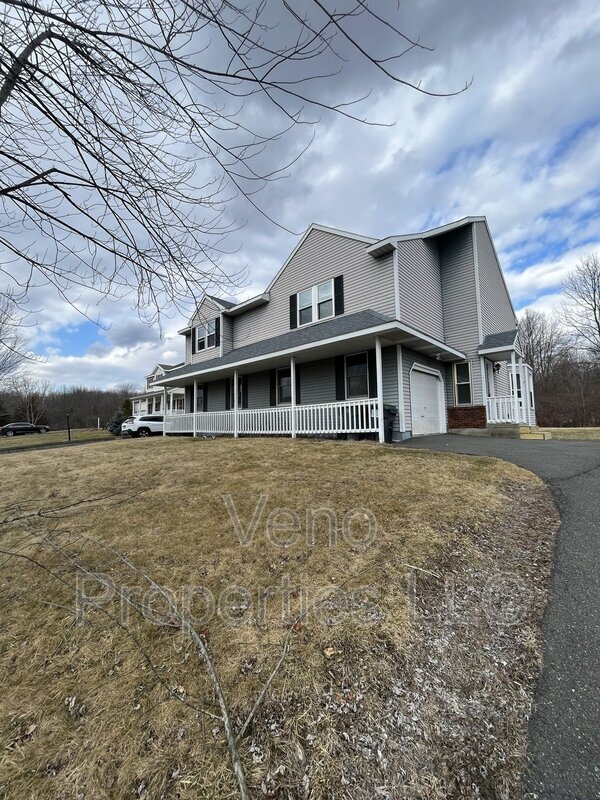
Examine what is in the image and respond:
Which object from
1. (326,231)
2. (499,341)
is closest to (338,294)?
(326,231)

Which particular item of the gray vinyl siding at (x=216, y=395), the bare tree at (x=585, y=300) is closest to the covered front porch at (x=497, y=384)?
the gray vinyl siding at (x=216, y=395)

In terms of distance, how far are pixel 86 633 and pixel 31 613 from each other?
64 centimetres

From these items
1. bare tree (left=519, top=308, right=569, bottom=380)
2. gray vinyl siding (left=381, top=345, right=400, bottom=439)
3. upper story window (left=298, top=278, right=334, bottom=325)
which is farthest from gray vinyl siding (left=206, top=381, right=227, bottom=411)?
bare tree (left=519, top=308, right=569, bottom=380)

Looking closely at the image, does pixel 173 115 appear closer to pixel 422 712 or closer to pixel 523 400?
pixel 422 712

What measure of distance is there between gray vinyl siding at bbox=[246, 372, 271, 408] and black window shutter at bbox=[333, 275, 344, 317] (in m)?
3.94

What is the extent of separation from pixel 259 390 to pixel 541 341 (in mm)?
28021

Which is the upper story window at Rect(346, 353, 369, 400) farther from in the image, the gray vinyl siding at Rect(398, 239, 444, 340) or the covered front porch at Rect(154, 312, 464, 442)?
the gray vinyl siding at Rect(398, 239, 444, 340)

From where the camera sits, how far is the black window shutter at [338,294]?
38.3 ft

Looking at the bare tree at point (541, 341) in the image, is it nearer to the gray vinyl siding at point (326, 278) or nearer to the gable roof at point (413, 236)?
the gable roof at point (413, 236)

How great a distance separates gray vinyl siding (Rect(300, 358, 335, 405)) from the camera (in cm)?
1165

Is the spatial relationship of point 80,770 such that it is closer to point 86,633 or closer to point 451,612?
point 86,633

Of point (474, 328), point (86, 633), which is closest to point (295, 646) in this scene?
point (86, 633)

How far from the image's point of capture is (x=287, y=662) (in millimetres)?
1899

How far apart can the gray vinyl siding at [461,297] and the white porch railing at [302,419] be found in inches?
181
